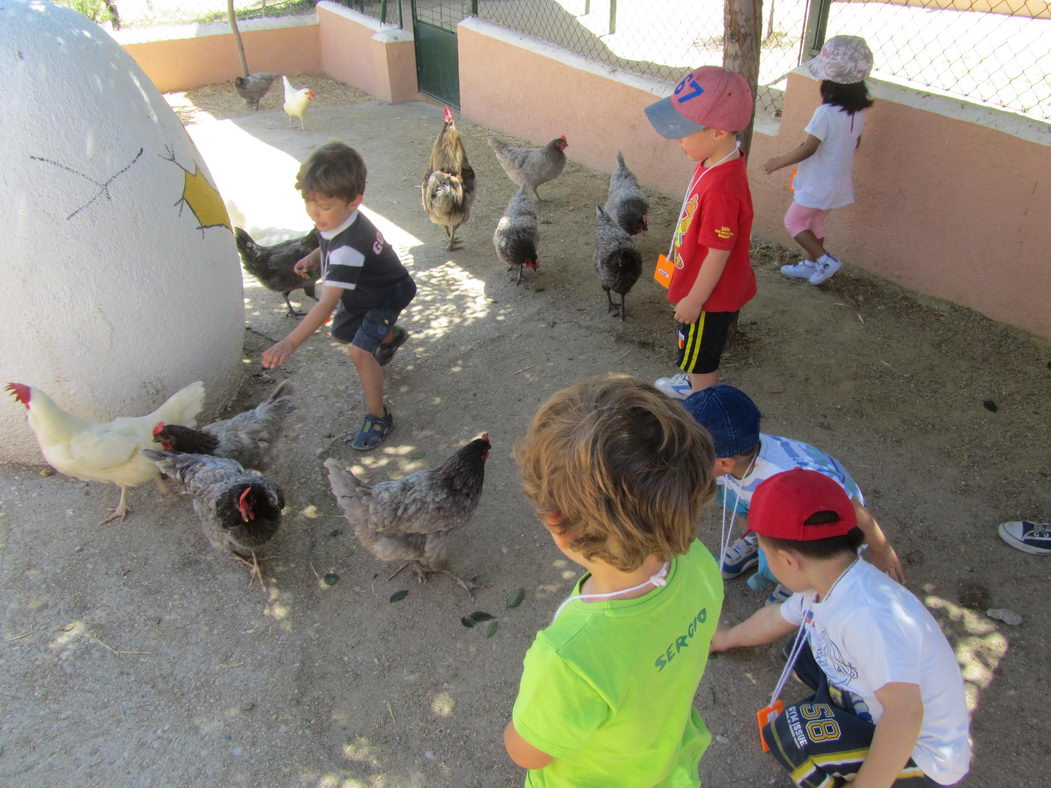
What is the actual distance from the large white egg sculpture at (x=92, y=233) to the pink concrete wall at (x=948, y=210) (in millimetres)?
4753

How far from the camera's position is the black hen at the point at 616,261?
532 centimetres

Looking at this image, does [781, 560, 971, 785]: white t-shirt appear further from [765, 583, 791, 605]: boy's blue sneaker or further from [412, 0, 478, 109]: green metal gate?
[412, 0, 478, 109]: green metal gate

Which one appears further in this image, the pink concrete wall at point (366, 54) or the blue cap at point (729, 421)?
the pink concrete wall at point (366, 54)

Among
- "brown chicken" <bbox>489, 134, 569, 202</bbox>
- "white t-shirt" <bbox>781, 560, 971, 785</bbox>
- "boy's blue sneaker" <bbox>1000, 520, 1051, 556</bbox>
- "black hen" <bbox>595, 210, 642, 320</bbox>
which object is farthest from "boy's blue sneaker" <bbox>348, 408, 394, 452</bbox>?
"brown chicken" <bbox>489, 134, 569, 202</bbox>

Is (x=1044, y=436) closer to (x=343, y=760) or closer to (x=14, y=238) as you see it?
(x=343, y=760)

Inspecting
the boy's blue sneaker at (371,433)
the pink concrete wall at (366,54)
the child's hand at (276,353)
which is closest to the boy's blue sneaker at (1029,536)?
the boy's blue sneaker at (371,433)

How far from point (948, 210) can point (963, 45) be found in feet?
17.9

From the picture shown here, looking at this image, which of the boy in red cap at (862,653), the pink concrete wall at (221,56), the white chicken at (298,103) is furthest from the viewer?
the pink concrete wall at (221,56)

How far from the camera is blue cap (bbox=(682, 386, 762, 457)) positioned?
8.76 ft

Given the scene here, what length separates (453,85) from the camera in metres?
10.3

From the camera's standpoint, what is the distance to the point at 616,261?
17.5 ft

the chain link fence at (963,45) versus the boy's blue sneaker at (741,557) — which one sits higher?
the chain link fence at (963,45)

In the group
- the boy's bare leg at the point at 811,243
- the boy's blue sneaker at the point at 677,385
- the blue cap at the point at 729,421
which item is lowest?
the boy's blue sneaker at the point at 677,385

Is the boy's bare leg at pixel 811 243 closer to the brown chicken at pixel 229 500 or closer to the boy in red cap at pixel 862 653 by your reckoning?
the boy in red cap at pixel 862 653
